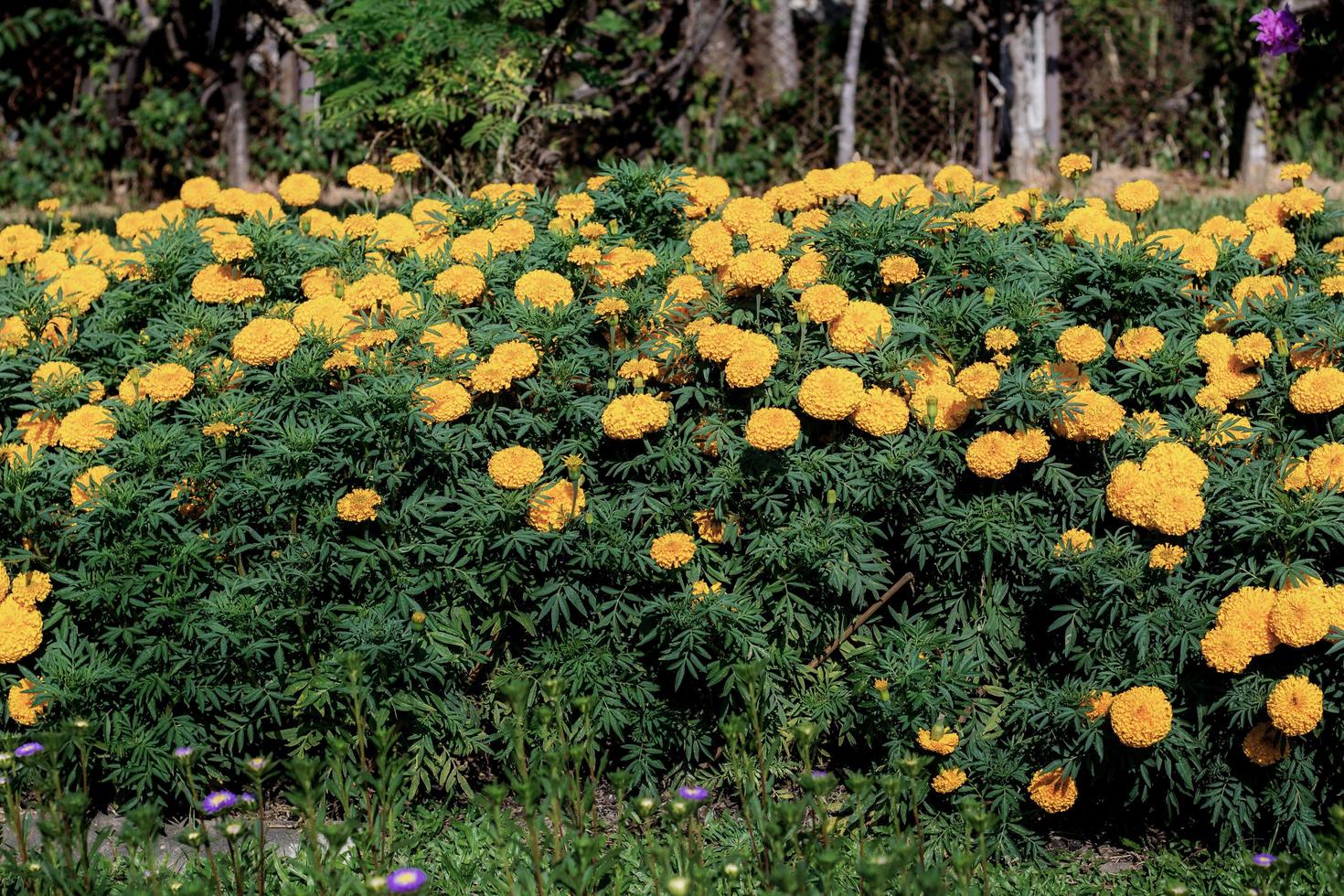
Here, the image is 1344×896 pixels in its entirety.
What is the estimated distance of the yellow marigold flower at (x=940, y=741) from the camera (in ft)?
10.7

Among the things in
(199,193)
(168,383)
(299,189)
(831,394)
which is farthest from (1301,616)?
(199,193)

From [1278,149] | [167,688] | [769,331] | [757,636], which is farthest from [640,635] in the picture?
[1278,149]

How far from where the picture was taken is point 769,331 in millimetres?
3611

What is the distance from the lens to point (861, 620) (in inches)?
136

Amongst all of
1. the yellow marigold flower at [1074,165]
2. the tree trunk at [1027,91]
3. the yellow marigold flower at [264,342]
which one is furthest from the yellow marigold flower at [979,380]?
the tree trunk at [1027,91]

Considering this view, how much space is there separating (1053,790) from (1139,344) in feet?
3.84

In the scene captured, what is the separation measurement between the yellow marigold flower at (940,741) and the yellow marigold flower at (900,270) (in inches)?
47.1

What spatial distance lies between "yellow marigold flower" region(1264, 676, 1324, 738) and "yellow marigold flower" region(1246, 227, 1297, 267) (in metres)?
1.43

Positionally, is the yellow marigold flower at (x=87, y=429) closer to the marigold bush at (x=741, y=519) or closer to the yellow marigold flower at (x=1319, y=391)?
the marigold bush at (x=741, y=519)

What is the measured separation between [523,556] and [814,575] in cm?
75

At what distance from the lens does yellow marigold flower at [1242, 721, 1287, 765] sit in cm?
307

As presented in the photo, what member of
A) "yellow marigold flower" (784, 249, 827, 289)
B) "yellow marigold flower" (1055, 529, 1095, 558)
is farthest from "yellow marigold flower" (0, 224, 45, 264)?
"yellow marigold flower" (1055, 529, 1095, 558)

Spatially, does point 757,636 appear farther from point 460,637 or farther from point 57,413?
point 57,413

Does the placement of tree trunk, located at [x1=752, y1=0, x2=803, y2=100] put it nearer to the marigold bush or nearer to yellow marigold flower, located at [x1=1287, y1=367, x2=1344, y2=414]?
the marigold bush
